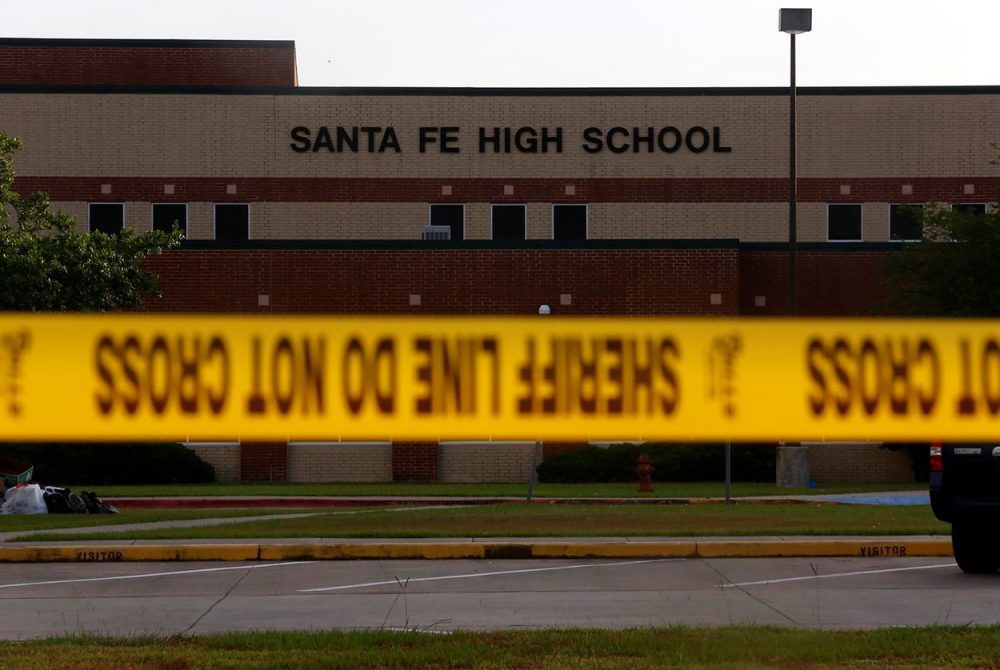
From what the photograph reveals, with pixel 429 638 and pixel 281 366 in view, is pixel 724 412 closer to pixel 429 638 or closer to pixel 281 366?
pixel 281 366

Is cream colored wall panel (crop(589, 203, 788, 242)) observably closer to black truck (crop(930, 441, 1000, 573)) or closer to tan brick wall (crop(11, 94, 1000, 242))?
tan brick wall (crop(11, 94, 1000, 242))

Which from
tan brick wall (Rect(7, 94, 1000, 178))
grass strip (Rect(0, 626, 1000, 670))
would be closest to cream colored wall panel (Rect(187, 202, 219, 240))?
tan brick wall (Rect(7, 94, 1000, 178))

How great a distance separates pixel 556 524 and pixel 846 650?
468 inches

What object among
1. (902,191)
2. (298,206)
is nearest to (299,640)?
(298,206)

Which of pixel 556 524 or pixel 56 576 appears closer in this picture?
pixel 56 576

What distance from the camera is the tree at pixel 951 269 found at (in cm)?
2920

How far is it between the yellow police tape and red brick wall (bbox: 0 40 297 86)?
148 ft

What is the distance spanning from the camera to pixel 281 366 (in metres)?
2.96

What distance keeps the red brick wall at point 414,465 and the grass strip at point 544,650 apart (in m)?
29.1

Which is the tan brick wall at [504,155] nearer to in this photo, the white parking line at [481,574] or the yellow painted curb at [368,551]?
the yellow painted curb at [368,551]

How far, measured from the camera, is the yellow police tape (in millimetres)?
2939

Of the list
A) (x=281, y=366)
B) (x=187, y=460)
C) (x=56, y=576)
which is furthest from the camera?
(x=187, y=460)

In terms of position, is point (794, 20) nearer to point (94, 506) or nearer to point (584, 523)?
point (584, 523)

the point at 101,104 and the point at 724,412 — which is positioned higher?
the point at 101,104
